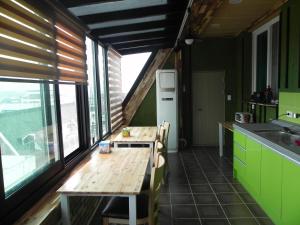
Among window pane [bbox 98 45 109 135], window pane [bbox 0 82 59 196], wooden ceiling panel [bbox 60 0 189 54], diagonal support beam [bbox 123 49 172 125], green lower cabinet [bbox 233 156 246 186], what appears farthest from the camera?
diagonal support beam [bbox 123 49 172 125]

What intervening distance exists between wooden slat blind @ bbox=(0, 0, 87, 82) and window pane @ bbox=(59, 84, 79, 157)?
0.79 feet

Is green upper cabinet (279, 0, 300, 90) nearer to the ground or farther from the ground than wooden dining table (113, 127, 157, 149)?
farther from the ground

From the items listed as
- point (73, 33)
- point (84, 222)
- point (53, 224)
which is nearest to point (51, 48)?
point (73, 33)

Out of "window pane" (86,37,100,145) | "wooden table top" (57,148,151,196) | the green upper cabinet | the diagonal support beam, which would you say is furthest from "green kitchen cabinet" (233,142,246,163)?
the diagonal support beam

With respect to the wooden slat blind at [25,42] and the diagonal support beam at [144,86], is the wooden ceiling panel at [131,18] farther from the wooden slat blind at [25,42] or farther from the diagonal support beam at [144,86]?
the diagonal support beam at [144,86]

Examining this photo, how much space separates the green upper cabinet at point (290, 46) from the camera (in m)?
3.18

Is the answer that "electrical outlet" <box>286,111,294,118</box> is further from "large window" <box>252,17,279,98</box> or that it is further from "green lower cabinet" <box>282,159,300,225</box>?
"green lower cabinet" <box>282,159,300,225</box>

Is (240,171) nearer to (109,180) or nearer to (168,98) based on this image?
(109,180)

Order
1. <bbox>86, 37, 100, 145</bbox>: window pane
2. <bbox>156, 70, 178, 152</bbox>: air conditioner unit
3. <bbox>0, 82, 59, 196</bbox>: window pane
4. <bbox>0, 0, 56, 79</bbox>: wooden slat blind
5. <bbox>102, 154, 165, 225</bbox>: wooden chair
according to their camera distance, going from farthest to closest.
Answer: <bbox>156, 70, 178, 152</bbox>: air conditioner unit
<bbox>86, 37, 100, 145</bbox>: window pane
<bbox>102, 154, 165, 225</bbox>: wooden chair
<bbox>0, 82, 59, 196</bbox>: window pane
<bbox>0, 0, 56, 79</bbox>: wooden slat blind

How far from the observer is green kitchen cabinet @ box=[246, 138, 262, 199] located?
292 cm

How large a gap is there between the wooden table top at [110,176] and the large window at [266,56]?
280 cm

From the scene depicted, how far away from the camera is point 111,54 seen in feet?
16.5

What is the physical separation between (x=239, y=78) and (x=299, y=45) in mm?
2515

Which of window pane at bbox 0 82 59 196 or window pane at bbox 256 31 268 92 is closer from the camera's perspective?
window pane at bbox 0 82 59 196
